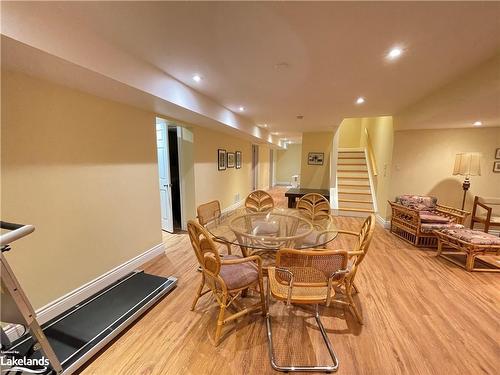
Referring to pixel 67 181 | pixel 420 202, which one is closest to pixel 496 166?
pixel 420 202

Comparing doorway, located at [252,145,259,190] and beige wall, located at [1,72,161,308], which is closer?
beige wall, located at [1,72,161,308]

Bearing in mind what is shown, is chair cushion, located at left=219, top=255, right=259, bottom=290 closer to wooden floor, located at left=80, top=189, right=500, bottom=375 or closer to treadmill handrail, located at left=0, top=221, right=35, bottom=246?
wooden floor, located at left=80, top=189, right=500, bottom=375

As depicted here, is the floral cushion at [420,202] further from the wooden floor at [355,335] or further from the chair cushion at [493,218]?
the wooden floor at [355,335]

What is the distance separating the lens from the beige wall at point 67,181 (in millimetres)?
1560

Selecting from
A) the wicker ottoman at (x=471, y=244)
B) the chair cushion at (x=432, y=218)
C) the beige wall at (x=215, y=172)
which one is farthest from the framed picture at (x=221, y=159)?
the wicker ottoman at (x=471, y=244)

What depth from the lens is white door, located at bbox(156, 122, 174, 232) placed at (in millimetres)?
3596

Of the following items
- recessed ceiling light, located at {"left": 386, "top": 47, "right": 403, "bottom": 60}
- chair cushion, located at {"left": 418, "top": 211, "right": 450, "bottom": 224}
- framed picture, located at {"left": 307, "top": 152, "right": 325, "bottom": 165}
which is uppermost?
recessed ceiling light, located at {"left": 386, "top": 47, "right": 403, "bottom": 60}

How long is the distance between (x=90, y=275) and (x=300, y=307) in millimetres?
2139

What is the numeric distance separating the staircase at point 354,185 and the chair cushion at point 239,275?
416 centimetres

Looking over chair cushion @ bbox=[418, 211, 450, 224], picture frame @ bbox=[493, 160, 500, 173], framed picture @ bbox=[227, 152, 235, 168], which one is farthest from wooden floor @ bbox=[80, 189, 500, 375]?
framed picture @ bbox=[227, 152, 235, 168]

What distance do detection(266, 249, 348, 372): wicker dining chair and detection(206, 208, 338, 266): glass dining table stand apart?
421 mm

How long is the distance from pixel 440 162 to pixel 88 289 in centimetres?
583

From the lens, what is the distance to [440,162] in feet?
13.1

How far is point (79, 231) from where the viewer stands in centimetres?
199
